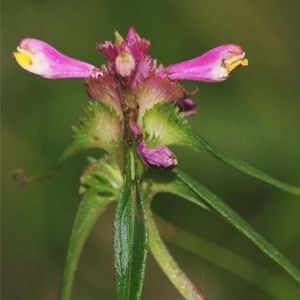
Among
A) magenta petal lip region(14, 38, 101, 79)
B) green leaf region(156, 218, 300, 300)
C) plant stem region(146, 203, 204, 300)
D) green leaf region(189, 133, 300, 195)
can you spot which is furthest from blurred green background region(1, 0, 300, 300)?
magenta petal lip region(14, 38, 101, 79)

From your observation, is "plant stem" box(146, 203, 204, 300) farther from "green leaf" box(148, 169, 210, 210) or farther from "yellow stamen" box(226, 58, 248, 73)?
"yellow stamen" box(226, 58, 248, 73)

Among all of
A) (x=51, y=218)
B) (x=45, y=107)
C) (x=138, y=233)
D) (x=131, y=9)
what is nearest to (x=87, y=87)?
(x=138, y=233)

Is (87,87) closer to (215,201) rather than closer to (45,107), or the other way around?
(215,201)

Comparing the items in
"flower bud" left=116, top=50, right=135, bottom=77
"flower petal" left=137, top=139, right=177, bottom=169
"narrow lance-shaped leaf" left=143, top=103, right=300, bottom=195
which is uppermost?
"flower bud" left=116, top=50, right=135, bottom=77

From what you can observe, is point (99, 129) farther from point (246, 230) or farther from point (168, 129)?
point (246, 230)

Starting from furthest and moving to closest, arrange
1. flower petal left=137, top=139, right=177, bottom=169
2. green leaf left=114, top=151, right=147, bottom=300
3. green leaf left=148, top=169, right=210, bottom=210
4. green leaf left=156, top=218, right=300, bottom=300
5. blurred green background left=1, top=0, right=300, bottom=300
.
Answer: blurred green background left=1, top=0, right=300, bottom=300 → green leaf left=156, top=218, right=300, bottom=300 → green leaf left=148, top=169, right=210, bottom=210 → flower petal left=137, top=139, right=177, bottom=169 → green leaf left=114, top=151, right=147, bottom=300

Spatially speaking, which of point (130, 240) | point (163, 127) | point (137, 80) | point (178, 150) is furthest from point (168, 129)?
point (178, 150)

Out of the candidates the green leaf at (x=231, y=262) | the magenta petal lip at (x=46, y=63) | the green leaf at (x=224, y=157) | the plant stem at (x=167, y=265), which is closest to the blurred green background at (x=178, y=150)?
the green leaf at (x=231, y=262)
